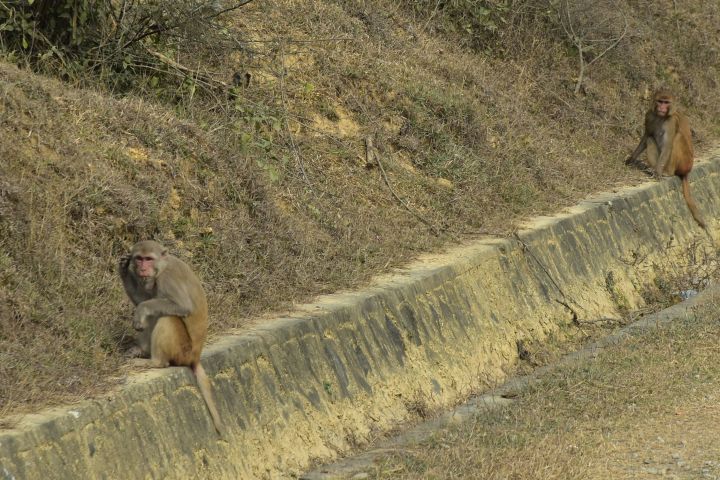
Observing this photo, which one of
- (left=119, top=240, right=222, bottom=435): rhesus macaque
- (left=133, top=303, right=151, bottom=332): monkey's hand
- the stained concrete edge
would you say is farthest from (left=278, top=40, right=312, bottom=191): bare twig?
(left=133, top=303, right=151, bottom=332): monkey's hand

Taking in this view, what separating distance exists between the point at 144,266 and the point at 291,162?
3.80 m

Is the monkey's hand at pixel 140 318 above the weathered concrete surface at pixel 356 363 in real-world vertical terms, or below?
above

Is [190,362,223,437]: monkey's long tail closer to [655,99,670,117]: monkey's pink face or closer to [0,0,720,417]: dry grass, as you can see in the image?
[0,0,720,417]: dry grass

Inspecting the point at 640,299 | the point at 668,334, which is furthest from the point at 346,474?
the point at 640,299

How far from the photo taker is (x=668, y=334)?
930 centimetres

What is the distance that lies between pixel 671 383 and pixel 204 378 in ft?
10.8

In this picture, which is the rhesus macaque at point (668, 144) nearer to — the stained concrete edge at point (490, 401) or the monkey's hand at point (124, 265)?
the stained concrete edge at point (490, 401)

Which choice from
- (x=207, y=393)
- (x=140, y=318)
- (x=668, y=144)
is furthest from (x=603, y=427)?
(x=668, y=144)

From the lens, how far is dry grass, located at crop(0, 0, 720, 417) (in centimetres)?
716

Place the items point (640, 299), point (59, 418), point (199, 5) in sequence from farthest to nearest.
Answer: point (640, 299) < point (199, 5) < point (59, 418)

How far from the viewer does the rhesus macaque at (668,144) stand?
1375cm

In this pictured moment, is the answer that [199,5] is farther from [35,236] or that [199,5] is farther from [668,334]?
[668,334]

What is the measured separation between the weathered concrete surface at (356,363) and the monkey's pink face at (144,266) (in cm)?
60

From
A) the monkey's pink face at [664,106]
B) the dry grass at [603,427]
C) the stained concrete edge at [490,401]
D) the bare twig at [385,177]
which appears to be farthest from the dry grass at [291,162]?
the dry grass at [603,427]
